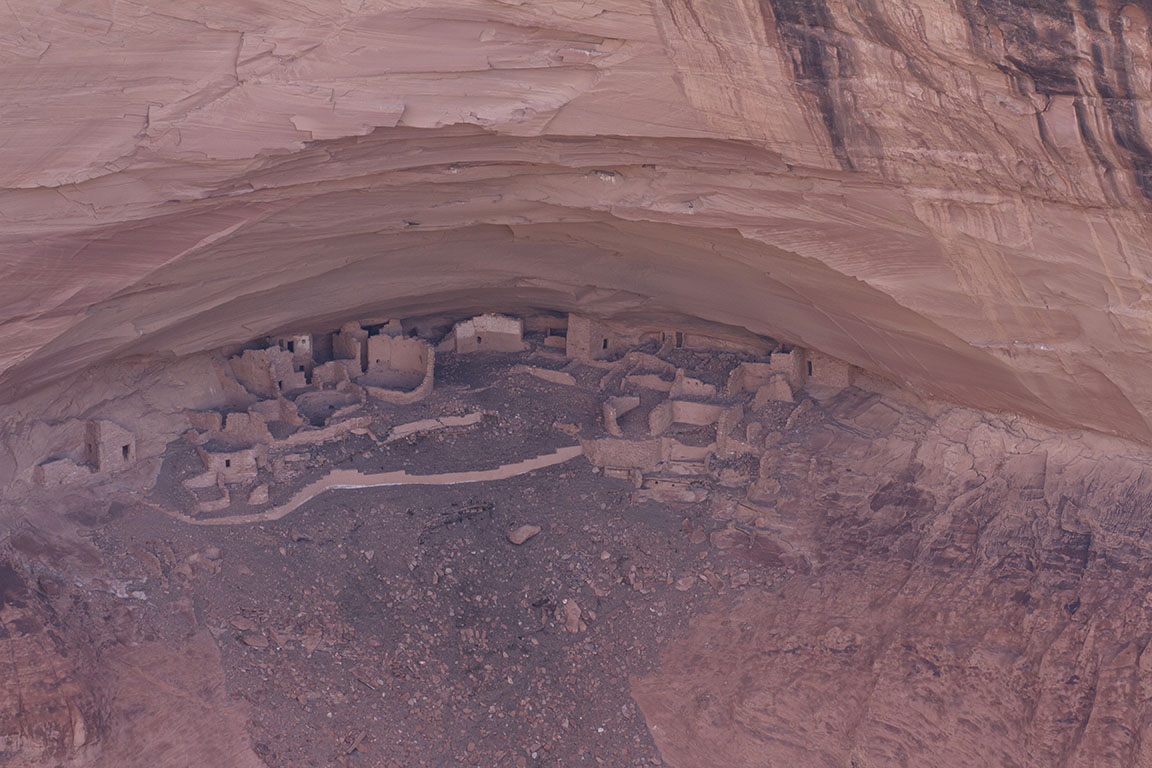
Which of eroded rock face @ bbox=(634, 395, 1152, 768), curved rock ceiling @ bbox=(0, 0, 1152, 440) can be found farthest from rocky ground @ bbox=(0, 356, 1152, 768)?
curved rock ceiling @ bbox=(0, 0, 1152, 440)

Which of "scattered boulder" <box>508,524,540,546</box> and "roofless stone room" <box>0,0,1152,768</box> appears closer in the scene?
"roofless stone room" <box>0,0,1152,768</box>

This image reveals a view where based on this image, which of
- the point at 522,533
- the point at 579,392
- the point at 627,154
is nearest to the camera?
the point at 627,154

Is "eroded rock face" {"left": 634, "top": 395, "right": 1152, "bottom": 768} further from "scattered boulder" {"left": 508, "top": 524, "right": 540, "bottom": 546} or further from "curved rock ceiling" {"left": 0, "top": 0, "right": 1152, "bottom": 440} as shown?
"scattered boulder" {"left": 508, "top": 524, "right": 540, "bottom": 546}

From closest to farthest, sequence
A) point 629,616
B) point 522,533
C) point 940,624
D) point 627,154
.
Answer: point 627,154, point 940,624, point 629,616, point 522,533

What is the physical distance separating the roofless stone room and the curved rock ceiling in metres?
0.04

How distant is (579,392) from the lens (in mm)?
18656

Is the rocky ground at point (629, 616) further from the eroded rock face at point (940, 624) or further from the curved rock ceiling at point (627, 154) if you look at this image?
the curved rock ceiling at point (627, 154)

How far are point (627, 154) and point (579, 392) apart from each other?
6.42m

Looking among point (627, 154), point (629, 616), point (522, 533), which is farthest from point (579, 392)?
point (627, 154)

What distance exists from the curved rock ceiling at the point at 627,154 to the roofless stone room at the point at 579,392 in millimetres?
42

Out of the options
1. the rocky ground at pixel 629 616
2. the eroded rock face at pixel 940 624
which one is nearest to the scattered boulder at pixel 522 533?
the rocky ground at pixel 629 616

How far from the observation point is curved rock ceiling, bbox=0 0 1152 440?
9922 millimetres

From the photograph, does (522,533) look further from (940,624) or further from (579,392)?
(940,624)

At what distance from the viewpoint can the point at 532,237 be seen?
16656 millimetres
